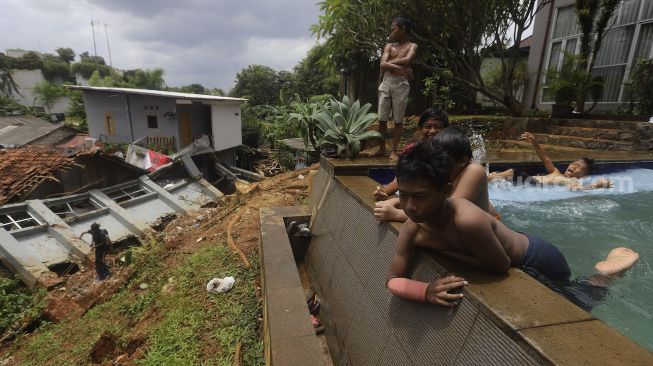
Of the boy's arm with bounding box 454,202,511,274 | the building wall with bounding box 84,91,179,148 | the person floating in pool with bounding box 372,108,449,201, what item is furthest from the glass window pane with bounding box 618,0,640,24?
the building wall with bounding box 84,91,179,148

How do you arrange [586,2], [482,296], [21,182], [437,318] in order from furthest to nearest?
1. [21,182]
2. [586,2]
3. [437,318]
4. [482,296]

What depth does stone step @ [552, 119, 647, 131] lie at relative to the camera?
7.16m

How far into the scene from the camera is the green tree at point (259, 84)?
3638 cm

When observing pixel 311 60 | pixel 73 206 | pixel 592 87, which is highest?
pixel 311 60

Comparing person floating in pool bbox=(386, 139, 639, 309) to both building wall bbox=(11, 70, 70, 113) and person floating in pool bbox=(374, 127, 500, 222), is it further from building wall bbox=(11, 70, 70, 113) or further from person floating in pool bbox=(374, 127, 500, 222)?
building wall bbox=(11, 70, 70, 113)

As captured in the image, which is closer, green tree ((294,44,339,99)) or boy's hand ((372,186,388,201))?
boy's hand ((372,186,388,201))

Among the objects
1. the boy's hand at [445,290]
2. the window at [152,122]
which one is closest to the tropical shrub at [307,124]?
the boy's hand at [445,290]

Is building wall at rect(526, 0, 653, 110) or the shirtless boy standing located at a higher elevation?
building wall at rect(526, 0, 653, 110)

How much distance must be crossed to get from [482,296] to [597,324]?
447 millimetres

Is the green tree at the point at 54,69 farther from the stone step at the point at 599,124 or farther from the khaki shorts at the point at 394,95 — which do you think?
the stone step at the point at 599,124

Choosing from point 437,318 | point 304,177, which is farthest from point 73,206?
point 437,318

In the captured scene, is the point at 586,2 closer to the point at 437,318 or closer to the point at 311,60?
the point at 437,318

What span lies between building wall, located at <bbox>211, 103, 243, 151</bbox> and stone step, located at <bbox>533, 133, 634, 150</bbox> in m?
15.9

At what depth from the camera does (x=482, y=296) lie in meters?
1.54
